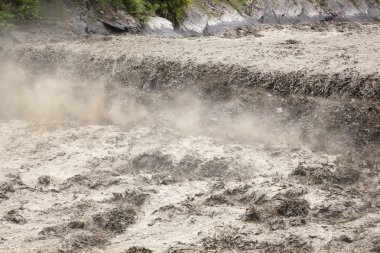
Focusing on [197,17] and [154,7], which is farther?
[197,17]

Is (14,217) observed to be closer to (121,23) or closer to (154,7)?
(121,23)

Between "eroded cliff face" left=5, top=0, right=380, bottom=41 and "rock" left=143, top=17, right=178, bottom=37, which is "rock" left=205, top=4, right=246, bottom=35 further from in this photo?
"rock" left=143, top=17, right=178, bottom=37

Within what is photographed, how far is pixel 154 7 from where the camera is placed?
69.3 ft

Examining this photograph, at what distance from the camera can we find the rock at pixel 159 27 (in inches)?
807

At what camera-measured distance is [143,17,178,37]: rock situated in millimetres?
20495

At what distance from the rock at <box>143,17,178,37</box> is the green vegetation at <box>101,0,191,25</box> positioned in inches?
12.2

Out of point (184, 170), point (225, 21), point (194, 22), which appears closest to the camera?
point (184, 170)

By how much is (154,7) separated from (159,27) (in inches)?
34.3

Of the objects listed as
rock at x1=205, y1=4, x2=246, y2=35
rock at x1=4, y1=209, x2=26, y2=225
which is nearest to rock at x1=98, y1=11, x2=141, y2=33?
rock at x1=205, y1=4, x2=246, y2=35

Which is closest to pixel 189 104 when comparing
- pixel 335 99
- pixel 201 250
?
pixel 335 99

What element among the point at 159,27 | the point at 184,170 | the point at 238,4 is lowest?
the point at 184,170

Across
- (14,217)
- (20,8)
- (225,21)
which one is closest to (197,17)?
(225,21)

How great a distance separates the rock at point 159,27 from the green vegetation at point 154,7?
0.31 metres

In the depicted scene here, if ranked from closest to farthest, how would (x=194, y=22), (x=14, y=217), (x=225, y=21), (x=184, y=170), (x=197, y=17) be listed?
(x=14, y=217) → (x=184, y=170) → (x=194, y=22) → (x=197, y=17) → (x=225, y=21)
